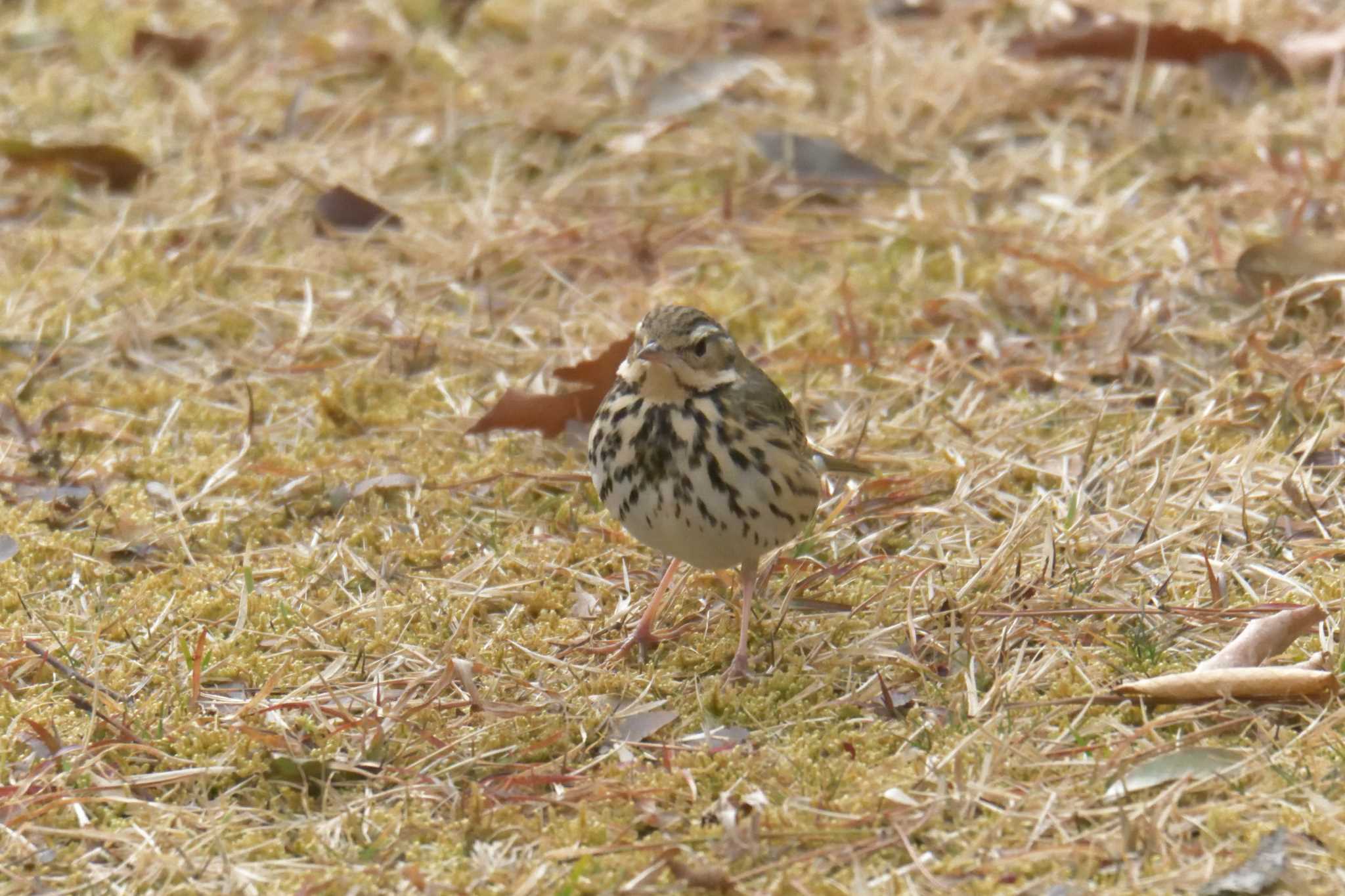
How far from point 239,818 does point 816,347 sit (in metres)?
2.75

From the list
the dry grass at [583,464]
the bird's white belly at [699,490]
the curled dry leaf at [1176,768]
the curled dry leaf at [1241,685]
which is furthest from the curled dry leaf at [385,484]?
the curled dry leaf at [1176,768]

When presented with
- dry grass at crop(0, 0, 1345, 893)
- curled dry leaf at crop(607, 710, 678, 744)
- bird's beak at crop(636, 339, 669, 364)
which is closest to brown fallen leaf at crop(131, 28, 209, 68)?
dry grass at crop(0, 0, 1345, 893)

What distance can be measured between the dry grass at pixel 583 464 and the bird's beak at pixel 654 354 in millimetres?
724

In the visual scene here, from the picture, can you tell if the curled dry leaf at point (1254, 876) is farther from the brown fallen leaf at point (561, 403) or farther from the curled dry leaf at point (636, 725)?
the brown fallen leaf at point (561, 403)

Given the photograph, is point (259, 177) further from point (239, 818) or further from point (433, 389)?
point (239, 818)

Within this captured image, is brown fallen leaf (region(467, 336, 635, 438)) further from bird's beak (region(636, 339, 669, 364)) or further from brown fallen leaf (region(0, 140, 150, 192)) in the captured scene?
brown fallen leaf (region(0, 140, 150, 192))

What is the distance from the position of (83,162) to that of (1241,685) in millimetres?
4903

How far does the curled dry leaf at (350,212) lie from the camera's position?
6.38 m

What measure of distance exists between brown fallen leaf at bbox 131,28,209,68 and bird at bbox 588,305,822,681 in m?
4.47

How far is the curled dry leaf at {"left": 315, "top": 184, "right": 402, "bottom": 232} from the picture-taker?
6383 mm

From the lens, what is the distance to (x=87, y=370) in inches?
217

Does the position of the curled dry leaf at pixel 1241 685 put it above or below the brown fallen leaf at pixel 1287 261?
below

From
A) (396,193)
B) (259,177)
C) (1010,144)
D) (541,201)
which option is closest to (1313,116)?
(1010,144)

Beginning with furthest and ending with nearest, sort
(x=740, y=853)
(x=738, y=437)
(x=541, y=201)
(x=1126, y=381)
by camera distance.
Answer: (x=541, y=201)
(x=1126, y=381)
(x=738, y=437)
(x=740, y=853)
